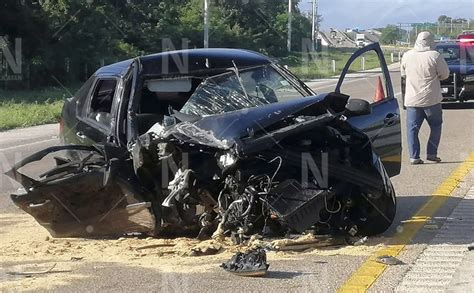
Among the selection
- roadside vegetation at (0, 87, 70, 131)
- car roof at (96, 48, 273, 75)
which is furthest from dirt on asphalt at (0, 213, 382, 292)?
roadside vegetation at (0, 87, 70, 131)

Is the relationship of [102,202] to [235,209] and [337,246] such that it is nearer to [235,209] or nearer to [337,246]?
[235,209]

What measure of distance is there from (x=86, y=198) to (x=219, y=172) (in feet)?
3.69

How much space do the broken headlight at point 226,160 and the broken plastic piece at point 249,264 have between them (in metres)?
0.66

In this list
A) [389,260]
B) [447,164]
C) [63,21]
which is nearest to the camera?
[389,260]

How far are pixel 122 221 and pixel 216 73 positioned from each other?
1714 millimetres

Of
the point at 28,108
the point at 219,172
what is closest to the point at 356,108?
the point at 219,172

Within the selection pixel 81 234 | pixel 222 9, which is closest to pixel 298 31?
pixel 222 9

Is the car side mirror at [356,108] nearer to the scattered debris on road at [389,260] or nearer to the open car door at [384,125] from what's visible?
the open car door at [384,125]

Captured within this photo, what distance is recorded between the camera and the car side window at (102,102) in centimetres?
724

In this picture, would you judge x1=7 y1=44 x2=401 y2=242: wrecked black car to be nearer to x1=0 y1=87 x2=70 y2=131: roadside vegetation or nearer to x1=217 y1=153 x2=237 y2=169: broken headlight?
x1=217 y1=153 x2=237 y2=169: broken headlight

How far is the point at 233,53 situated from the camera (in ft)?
25.3

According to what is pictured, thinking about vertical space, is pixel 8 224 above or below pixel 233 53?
below

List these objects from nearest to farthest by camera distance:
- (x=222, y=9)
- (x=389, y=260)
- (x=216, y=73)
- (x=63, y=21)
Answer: (x=389, y=260), (x=216, y=73), (x=63, y=21), (x=222, y=9)

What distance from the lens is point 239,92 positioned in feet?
22.6
